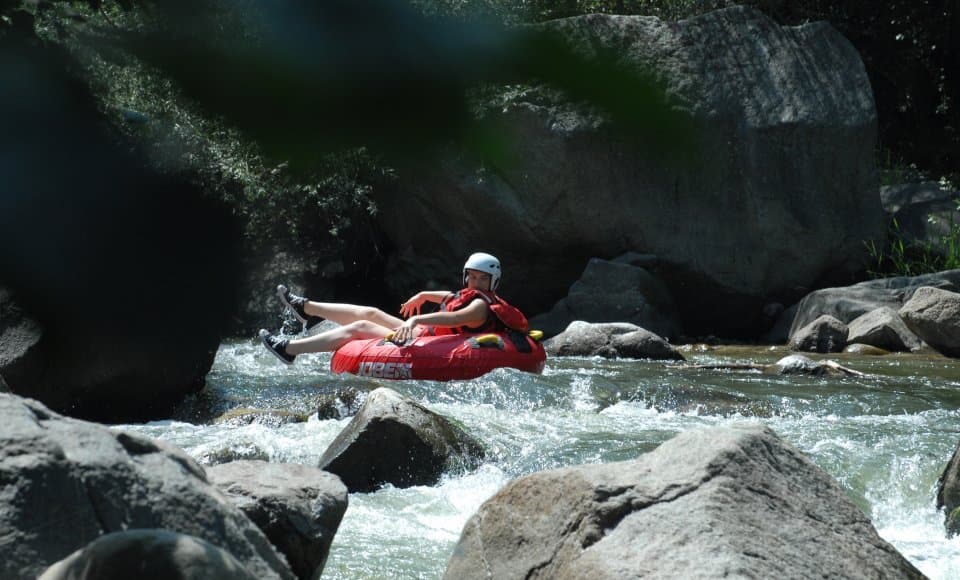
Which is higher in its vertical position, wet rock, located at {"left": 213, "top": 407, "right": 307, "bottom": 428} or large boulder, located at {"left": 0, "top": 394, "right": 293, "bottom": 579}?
large boulder, located at {"left": 0, "top": 394, "right": 293, "bottom": 579}

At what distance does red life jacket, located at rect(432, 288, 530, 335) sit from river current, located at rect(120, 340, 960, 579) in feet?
1.76

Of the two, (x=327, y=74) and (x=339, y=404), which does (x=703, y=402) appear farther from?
(x=327, y=74)

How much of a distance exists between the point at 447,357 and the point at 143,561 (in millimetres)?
6528

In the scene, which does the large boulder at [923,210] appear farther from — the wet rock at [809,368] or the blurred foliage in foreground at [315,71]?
the blurred foliage in foreground at [315,71]

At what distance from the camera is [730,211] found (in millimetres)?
13000

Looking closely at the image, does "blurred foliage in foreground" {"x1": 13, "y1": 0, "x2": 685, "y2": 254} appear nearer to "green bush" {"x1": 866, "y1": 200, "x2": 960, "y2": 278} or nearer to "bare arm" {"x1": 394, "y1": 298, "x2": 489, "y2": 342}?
"bare arm" {"x1": 394, "y1": 298, "x2": 489, "y2": 342}

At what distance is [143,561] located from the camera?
2076 millimetres

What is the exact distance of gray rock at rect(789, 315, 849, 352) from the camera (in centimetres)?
1113

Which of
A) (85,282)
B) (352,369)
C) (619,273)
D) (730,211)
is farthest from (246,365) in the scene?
(85,282)

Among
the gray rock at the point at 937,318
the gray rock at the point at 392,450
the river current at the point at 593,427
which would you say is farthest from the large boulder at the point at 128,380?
the gray rock at the point at 937,318

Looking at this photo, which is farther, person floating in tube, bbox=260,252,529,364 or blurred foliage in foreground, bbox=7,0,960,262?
person floating in tube, bbox=260,252,529,364

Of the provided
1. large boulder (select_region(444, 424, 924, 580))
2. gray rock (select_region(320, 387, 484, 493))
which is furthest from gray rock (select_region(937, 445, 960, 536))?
gray rock (select_region(320, 387, 484, 493))

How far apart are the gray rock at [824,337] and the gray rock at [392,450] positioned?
20.9 ft

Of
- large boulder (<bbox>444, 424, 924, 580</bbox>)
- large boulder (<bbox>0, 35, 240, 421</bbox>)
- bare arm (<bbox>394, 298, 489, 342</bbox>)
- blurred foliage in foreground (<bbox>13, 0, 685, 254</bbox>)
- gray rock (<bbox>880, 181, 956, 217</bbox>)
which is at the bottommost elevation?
bare arm (<bbox>394, 298, 489, 342</bbox>)
